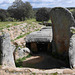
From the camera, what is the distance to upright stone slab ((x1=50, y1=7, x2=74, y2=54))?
955 cm

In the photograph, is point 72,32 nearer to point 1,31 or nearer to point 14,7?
point 1,31

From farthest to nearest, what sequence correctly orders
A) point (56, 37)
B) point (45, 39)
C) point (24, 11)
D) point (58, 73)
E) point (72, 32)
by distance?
1. point (24, 11)
2. point (45, 39)
3. point (56, 37)
4. point (72, 32)
5. point (58, 73)

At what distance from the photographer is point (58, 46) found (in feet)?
37.3

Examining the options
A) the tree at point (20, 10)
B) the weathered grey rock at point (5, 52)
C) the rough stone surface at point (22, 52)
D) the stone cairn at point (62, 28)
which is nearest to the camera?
the weathered grey rock at point (5, 52)

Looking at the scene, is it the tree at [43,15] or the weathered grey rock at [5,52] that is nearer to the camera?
the weathered grey rock at [5,52]

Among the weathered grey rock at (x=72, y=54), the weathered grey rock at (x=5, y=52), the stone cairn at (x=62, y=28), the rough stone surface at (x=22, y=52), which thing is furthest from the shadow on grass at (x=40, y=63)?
the weathered grey rock at (x=72, y=54)

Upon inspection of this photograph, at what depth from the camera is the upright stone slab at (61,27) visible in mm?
9547

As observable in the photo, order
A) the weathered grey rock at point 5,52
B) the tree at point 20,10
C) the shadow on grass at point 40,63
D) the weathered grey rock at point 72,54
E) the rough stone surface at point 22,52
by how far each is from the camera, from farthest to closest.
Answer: the tree at point 20,10, the rough stone surface at point 22,52, the shadow on grass at point 40,63, the weathered grey rock at point 5,52, the weathered grey rock at point 72,54

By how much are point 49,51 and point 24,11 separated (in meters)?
21.4

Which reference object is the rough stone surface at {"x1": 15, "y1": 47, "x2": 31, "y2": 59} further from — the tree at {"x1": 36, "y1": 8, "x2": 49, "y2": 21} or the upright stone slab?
the tree at {"x1": 36, "y1": 8, "x2": 49, "y2": 21}

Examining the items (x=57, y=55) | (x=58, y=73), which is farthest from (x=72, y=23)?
(x=58, y=73)

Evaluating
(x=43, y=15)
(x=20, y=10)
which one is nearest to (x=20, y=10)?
(x=20, y=10)

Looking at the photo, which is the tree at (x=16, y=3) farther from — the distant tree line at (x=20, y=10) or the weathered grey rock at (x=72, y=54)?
the weathered grey rock at (x=72, y=54)

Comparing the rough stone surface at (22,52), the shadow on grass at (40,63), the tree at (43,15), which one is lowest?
the shadow on grass at (40,63)
